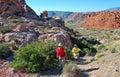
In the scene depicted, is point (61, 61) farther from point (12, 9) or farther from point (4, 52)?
point (12, 9)

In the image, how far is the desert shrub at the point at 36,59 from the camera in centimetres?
1872

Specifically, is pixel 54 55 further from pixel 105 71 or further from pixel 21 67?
pixel 105 71

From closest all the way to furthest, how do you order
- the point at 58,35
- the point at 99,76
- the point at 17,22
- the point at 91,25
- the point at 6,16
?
the point at 99,76 < the point at 58,35 < the point at 17,22 < the point at 6,16 < the point at 91,25

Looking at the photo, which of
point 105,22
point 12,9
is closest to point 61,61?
point 12,9

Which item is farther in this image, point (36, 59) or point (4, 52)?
point (4, 52)

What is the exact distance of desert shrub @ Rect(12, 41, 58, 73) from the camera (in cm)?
1872

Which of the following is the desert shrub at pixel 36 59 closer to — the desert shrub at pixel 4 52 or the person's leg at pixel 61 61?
the person's leg at pixel 61 61

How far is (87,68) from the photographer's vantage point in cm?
1942

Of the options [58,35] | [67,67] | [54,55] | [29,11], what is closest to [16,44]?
[58,35]

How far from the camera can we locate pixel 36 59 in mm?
18969

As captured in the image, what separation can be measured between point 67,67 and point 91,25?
4459 inches

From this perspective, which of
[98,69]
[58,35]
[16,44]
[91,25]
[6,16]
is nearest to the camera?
[98,69]

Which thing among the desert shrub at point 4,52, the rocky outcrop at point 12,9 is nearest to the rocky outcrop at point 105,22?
the rocky outcrop at point 12,9

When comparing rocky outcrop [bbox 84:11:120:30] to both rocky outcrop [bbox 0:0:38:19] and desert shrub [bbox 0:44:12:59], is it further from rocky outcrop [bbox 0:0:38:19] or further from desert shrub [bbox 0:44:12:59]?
desert shrub [bbox 0:44:12:59]
